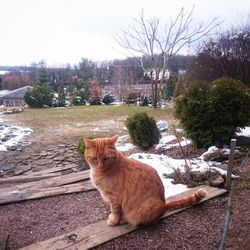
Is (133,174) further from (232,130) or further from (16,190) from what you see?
(232,130)

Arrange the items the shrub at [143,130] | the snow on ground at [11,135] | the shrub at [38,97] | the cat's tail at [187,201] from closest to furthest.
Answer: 1. the cat's tail at [187,201]
2. the shrub at [143,130]
3. the snow on ground at [11,135]
4. the shrub at [38,97]

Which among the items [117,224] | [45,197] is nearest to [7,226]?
[45,197]

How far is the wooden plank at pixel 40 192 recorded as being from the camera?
447cm

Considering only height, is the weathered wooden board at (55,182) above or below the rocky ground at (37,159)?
above

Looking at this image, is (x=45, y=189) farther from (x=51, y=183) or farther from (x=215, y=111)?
(x=215, y=111)

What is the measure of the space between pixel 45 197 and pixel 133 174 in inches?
74.3

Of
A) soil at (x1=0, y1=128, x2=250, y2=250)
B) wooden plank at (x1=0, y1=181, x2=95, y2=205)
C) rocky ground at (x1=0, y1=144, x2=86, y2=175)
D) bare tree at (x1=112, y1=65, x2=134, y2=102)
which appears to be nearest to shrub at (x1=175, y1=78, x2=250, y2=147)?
soil at (x1=0, y1=128, x2=250, y2=250)

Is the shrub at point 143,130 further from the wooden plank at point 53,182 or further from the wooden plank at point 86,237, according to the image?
the wooden plank at point 86,237

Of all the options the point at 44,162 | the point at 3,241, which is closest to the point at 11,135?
the point at 44,162

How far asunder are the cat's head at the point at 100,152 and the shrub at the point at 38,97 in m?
19.2

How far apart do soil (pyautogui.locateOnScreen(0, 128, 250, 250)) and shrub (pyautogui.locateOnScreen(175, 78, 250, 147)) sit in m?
1.92

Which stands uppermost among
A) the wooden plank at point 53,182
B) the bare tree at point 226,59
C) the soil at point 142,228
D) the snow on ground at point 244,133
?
the bare tree at point 226,59

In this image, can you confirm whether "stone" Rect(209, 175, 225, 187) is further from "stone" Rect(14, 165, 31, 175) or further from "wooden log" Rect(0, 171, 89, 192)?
"stone" Rect(14, 165, 31, 175)

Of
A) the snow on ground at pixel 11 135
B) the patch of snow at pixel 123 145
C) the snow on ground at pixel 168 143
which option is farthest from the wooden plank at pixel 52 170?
the snow on ground at pixel 11 135
